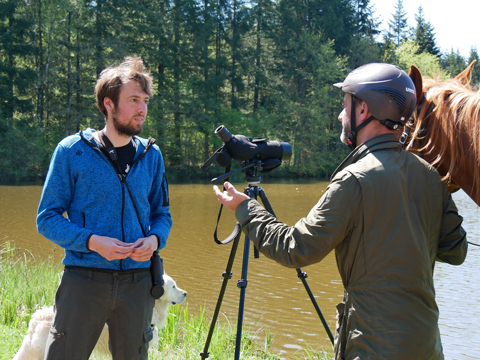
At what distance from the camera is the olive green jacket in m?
1.42

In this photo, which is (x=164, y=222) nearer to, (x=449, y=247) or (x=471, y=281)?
(x=449, y=247)

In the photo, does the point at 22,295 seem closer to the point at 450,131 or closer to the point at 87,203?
the point at 87,203

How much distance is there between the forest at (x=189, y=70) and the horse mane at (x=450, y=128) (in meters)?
22.0

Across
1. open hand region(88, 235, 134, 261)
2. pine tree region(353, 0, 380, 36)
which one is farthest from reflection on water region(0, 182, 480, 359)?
pine tree region(353, 0, 380, 36)

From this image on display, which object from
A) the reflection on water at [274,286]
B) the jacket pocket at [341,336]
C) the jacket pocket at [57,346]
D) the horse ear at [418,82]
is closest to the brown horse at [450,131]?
the horse ear at [418,82]

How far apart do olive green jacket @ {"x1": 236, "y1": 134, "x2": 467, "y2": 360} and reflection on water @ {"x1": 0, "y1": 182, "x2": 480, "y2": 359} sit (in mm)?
3037

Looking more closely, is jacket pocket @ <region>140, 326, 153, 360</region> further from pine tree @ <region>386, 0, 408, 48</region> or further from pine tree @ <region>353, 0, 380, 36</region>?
pine tree @ <region>386, 0, 408, 48</region>

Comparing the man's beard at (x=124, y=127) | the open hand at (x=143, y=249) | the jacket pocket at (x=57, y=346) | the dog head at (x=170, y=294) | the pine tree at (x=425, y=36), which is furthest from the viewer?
the pine tree at (x=425, y=36)

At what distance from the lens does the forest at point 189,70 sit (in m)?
22.7

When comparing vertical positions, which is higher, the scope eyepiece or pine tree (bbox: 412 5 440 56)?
pine tree (bbox: 412 5 440 56)

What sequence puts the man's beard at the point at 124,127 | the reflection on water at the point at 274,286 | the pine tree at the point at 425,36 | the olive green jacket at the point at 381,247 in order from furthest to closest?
the pine tree at the point at 425,36 < the reflection on water at the point at 274,286 < the man's beard at the point at 124,127 < the olive green jacket at the point at 381,247

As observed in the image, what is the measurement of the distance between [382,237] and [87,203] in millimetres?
1406

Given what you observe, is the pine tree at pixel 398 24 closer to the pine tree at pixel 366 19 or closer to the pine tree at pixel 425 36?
the pine tree at pixel 425 36

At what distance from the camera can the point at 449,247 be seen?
1647 millimetres
